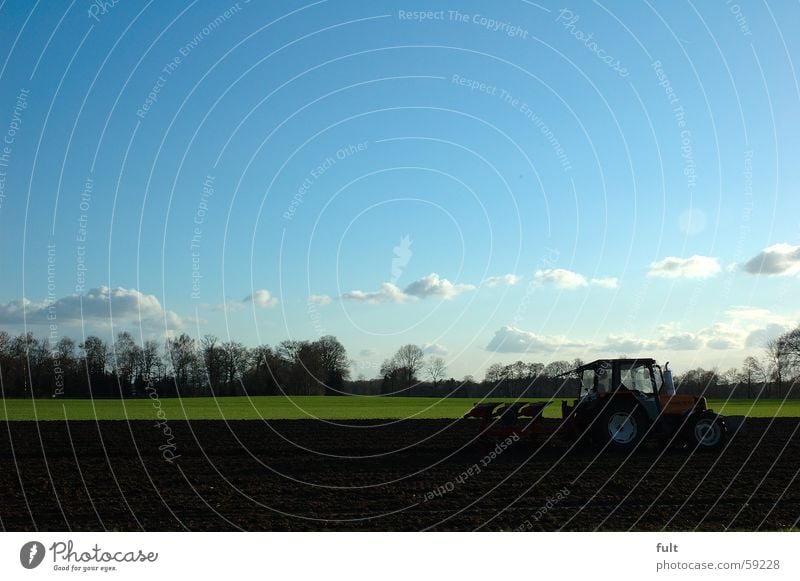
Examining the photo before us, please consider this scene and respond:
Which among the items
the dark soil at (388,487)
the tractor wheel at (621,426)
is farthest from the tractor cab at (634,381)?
the dark soil at (388,487)

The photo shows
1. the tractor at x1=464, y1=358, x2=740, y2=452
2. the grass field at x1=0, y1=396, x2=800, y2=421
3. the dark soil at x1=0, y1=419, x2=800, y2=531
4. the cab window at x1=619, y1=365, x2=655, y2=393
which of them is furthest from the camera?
the grass field at x1=0, y1=396, x2=800, y2=421

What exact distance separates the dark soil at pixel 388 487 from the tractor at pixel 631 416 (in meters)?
0.52

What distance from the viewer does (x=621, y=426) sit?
65.3ft

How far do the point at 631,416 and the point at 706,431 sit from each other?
2067 millimetres

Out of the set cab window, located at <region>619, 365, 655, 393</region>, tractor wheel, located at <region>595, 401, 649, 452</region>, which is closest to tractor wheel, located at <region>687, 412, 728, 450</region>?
tractor wheel, located at <region>595, 401, 649, 452</region>

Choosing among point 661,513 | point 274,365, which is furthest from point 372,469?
point 274,365

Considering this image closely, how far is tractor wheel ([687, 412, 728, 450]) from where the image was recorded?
19.8 metres

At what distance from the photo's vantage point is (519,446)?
20.6 metres

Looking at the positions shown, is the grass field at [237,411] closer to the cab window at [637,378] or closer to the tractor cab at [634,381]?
the tractor cab at [634,381]

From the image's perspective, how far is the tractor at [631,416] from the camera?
19.8 metres

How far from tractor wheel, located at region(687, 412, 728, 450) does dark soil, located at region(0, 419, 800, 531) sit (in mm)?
389

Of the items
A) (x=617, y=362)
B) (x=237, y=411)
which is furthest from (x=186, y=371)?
(x=617, y=362)

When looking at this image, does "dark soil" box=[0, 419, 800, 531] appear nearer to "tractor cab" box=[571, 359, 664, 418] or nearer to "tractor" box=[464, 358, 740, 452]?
"tractor" box=[464, 358, 740, 452]

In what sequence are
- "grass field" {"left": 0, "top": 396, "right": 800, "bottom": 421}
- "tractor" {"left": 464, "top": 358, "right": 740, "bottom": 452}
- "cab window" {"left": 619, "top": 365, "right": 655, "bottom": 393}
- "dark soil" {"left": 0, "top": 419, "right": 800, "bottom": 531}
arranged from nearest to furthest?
"dark soil" {"left": 0, "top": 419, "right": 800, "bottom": 531} → "tractor" {"left": 464, "top": 358, "right": 740, "bottom": 452} → "cab window" {"left": 619, "top": 365, "right": 655, "bottom": 393} → "grass field" {"left": 0, "top": 396, "right": 800, "bottom": 421}
